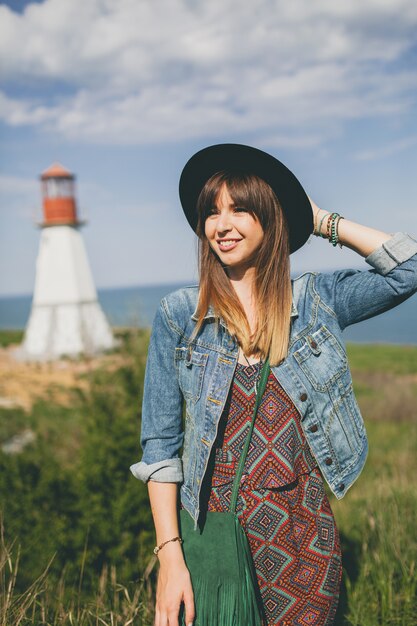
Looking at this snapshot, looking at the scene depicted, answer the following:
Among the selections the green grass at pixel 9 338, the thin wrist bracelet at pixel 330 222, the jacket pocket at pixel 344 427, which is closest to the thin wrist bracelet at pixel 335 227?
the thin wrist bracelet at pixel 330 222

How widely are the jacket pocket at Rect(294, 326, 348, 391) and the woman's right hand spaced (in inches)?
25.5

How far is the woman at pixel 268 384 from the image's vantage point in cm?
175

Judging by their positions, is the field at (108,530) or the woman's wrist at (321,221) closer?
the woman's wrist at (321,221)

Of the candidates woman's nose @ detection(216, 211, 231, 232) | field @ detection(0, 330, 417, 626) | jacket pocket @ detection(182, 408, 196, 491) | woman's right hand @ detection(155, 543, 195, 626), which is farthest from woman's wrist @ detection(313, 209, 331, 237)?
field @ detection(0, 330, 417, 626)

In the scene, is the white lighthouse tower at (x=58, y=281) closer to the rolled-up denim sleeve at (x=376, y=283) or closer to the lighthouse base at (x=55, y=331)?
the lighthouse base at (x=55, y=331)

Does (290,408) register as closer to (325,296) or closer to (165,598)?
(325,296)

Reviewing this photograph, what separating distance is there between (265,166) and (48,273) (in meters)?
27.1

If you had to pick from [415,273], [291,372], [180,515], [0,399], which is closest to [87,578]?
[180,515]

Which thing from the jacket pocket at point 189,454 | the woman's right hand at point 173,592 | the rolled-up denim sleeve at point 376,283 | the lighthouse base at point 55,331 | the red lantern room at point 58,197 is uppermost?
the red lantern room at point 58,197

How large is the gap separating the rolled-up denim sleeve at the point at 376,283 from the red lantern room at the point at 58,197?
86.9ft

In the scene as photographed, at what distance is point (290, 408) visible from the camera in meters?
1.80

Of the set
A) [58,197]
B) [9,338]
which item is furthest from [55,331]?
[9,338]

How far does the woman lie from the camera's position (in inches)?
69.0

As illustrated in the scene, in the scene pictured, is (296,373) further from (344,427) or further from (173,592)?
(173,592)
